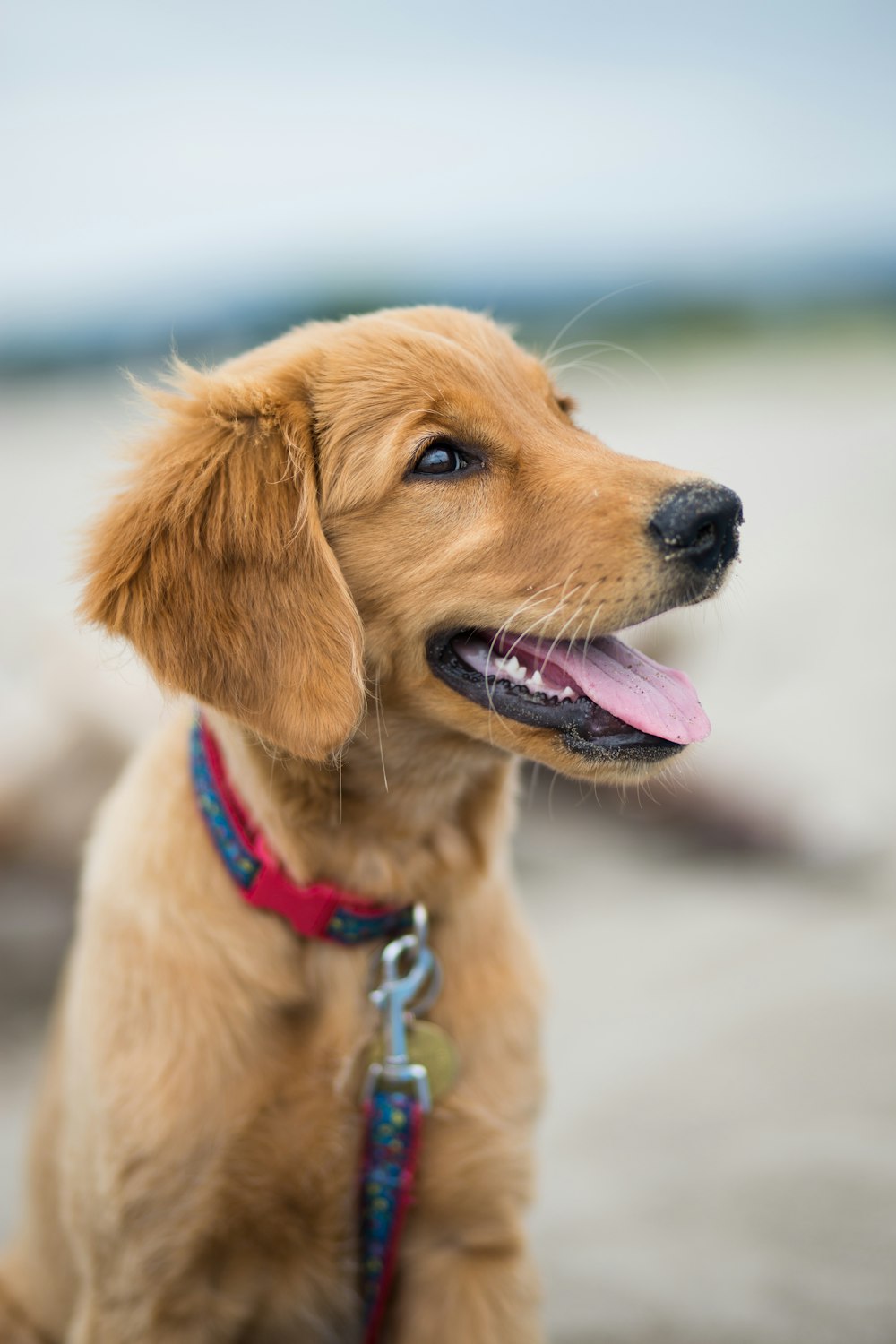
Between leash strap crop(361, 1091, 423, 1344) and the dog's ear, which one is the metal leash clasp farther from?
the dog's ear

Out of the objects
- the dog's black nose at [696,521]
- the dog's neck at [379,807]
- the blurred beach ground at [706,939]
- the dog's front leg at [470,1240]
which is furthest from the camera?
the blurred beach ground at [706,939]

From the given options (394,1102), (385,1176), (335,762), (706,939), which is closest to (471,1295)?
(385,1176)

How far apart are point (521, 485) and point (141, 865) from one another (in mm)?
→ 1024

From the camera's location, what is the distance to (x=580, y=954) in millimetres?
4055

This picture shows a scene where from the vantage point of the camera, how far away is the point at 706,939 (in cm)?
404

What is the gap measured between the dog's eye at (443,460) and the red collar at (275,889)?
0.71 m

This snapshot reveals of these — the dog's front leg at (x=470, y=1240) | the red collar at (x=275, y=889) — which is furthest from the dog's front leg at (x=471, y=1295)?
the red collar at (x=275, y=889)

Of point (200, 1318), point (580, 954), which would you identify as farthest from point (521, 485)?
point (580, 954)

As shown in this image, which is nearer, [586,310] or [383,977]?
[383,977]

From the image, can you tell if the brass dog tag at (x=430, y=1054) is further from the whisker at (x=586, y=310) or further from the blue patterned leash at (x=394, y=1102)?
the whisker at (x=586, y=310)

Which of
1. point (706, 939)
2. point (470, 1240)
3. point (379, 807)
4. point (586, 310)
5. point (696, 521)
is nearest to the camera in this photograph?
point (696, 521)

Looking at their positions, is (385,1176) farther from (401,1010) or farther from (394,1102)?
(401,1010)

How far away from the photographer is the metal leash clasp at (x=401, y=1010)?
2.20 metres

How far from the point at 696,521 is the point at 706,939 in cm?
238
